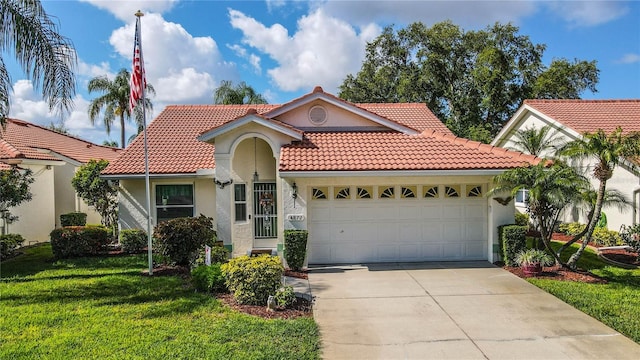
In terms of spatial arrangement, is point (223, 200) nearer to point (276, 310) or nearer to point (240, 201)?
point (240, 201)

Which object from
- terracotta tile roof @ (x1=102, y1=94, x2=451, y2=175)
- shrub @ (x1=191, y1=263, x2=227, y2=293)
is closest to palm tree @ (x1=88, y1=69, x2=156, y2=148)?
terracotta tile roof @ (x1=102, y1=94, x2=451, y2=175)

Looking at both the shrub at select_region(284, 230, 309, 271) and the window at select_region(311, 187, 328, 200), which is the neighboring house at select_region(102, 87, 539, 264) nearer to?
the window at select_region(311, 187, 328, 200)

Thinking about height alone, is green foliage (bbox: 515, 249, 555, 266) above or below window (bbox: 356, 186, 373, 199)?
below

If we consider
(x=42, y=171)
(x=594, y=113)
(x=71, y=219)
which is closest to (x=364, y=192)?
(x=594, y=113)

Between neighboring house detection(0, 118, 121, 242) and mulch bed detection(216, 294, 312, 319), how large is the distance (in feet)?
37.5

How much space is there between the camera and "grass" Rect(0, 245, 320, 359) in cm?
615

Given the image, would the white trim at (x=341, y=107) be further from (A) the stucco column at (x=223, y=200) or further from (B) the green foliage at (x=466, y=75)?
(B) the green foliage at (x=466, y=75)

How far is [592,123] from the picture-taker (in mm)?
17328

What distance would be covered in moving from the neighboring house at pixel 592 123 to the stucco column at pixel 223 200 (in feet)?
40.9

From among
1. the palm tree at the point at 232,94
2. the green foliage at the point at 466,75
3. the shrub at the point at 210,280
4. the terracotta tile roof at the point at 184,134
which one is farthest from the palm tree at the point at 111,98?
the shrub at the point at 210,280

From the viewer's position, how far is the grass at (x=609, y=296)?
7258mm

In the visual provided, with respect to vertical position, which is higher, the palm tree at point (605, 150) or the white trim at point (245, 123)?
the white trim at point (245, 123)

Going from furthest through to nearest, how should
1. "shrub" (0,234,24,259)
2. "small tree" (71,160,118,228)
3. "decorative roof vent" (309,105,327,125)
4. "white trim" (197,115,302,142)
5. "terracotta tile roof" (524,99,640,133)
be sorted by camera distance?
1. "terracotta tile roof" (524,99,640,133)
2. "small tree" (71,160,118,228)
3. "decorative roof vent" (309,105,327,125)
4. "shrub" (0,234,24,259)
5. "white trim" (197,115,302,142)

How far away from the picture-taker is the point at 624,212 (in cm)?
1509
